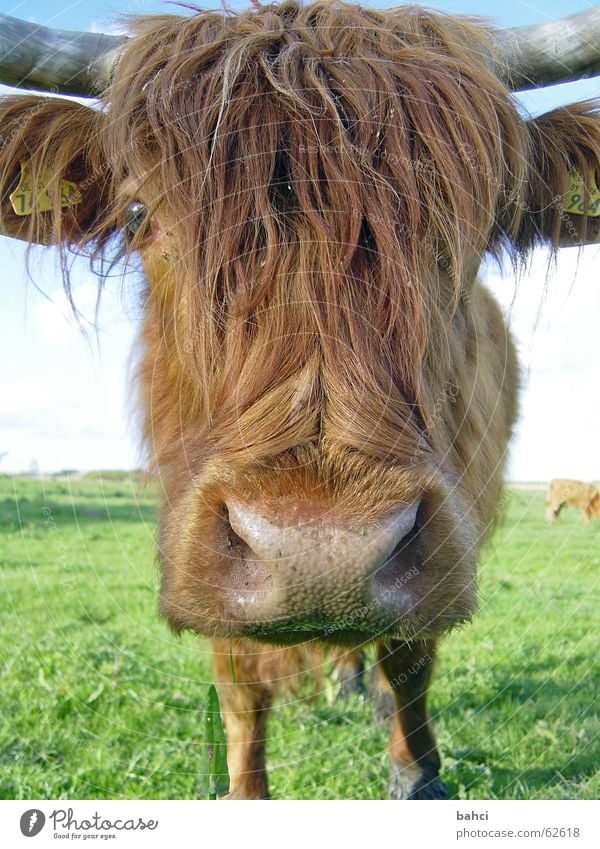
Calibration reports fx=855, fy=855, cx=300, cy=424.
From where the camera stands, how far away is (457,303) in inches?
122

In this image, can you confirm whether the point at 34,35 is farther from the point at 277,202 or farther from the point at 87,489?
the point at 87,489

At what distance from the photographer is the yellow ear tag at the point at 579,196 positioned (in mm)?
3393

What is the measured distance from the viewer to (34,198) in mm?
3334

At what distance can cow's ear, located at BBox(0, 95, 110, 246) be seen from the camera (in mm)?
3270

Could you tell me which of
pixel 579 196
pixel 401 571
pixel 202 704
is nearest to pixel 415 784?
pixel 202 704

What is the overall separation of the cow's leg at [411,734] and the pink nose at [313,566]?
2.06 meters

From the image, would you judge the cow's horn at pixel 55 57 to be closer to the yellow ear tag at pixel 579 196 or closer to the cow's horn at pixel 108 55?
the cow's horn at pixel 108 55

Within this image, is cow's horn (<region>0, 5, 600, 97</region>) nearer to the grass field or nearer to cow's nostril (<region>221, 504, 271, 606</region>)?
the grass field
